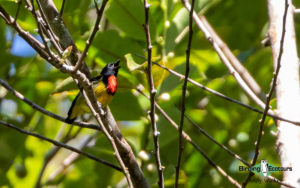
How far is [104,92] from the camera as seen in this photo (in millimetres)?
3484

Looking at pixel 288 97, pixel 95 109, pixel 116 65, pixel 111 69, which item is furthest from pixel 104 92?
pixel 288 97

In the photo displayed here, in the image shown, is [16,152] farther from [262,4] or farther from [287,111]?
[262,4]

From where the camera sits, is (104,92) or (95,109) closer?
(95,109)

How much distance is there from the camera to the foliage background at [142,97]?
3.08m

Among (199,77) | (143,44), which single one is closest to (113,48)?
(143,44)

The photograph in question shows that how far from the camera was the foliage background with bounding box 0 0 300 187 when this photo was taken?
3.08m

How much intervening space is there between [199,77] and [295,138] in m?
0.76

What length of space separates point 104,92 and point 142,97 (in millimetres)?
354

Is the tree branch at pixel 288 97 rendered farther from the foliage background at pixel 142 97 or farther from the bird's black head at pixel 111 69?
the bird's black head at pixel 111 69

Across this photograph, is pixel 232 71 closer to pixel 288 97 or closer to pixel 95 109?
pixel 288 97

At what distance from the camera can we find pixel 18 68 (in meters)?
3.46

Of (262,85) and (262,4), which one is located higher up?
(262,4)

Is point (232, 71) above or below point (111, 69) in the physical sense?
below

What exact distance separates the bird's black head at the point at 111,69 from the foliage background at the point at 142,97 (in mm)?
79
